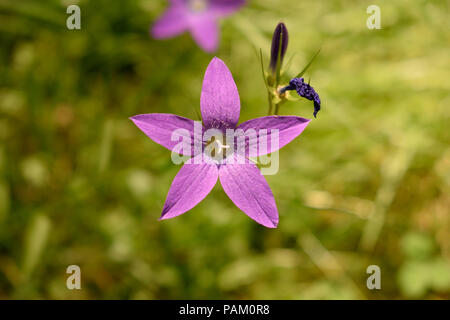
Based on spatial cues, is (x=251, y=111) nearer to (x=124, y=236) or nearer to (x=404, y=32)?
(x=124, y=236)

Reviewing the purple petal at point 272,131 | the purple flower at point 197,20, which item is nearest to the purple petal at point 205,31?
the purple flower at point 197,20

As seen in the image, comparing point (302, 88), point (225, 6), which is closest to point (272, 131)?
point (302, 88)

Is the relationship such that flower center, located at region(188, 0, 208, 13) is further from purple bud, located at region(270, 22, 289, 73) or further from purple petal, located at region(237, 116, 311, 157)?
purple petal, located at region(237, 116, 311, 157)

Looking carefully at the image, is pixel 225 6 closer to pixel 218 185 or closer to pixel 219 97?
pixel 218 185

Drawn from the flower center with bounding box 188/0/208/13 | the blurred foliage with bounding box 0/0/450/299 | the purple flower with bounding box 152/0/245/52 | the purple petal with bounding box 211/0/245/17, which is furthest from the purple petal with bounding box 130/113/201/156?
the flower center with bounding box 188/0/208/13

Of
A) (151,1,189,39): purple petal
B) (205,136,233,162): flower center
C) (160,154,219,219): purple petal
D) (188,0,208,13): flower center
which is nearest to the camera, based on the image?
(160,154,219,219): purple petal
